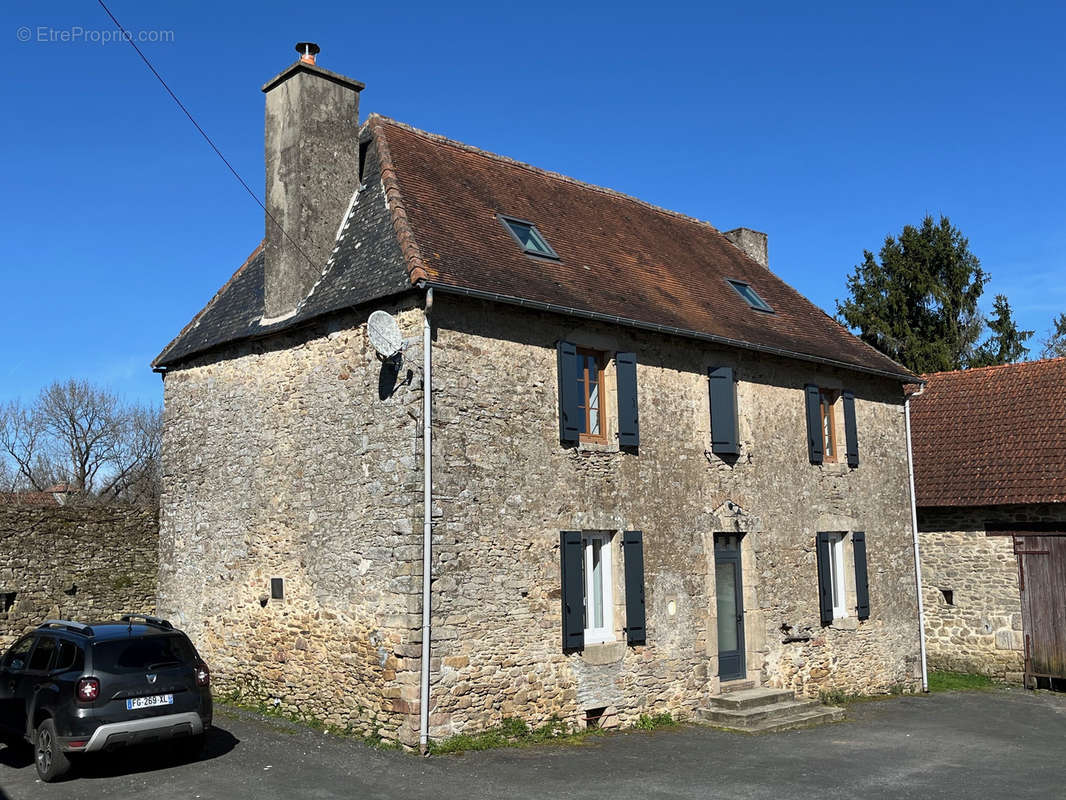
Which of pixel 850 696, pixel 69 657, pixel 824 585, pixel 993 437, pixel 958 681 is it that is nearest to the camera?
pixel 69 657

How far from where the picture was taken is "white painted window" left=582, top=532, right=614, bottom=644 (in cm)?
1204

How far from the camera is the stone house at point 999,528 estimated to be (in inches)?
669

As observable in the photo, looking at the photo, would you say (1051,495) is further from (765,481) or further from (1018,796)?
(1018,796)

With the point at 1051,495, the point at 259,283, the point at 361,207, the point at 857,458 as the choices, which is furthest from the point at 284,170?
the point at 1051,495

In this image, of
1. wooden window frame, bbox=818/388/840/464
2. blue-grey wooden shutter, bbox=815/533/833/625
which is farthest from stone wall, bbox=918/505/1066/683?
blue-grey wooden shutter, bbox=815/533/833/625

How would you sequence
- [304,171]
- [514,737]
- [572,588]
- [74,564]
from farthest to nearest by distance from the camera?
[74,564], [304,171], [572,588], [514,737]

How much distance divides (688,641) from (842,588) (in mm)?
4179

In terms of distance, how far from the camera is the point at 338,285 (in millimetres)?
11938

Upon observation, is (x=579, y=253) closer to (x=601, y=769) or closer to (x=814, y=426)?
(x=814, y=426)

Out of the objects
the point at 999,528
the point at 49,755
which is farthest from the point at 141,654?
the point at 999,528

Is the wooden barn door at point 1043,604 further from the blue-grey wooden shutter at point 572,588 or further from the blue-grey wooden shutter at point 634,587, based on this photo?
the blue-grey wooden shutter at point 572,588

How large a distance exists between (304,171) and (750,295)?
26.6ft

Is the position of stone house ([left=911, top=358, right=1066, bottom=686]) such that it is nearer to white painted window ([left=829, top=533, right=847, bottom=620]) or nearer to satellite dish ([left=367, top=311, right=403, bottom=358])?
white painted window ([left=829, top=533, right=847, bottom=620])

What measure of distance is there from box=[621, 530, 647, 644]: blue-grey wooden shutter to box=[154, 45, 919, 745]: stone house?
0.03 meters
